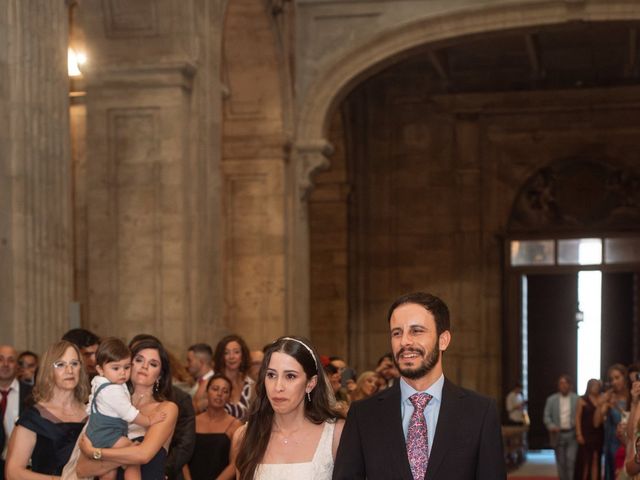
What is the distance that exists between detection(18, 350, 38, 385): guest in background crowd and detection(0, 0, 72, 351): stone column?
0.34 m

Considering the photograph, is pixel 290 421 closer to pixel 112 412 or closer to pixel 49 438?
pixel 112 412

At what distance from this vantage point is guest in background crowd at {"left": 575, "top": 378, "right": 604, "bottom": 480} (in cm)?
1441

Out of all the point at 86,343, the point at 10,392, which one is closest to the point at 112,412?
the point at 86,343

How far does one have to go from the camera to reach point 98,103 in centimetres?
1429

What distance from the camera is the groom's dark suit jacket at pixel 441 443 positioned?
169 inches

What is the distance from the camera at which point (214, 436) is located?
8.15 meters

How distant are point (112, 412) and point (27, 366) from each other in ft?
10.9

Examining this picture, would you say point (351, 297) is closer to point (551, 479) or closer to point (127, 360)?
point (551, 479)

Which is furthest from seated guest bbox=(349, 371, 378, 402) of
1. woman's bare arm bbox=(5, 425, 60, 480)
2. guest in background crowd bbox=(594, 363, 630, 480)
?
woman's bare arm bbox=(5, 425, 60, 480)

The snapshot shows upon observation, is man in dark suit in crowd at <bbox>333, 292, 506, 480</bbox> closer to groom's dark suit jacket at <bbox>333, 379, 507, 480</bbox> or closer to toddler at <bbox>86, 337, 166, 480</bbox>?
groom's dark suit jacket at <bbox>333, 379, 507, 480</bbox>

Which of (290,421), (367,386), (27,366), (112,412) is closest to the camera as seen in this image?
(290,421)

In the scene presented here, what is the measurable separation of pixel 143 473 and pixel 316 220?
1826cm

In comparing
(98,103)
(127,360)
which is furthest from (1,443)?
(98,103)

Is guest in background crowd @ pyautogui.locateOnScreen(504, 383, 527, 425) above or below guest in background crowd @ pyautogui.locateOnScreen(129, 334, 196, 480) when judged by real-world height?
below
